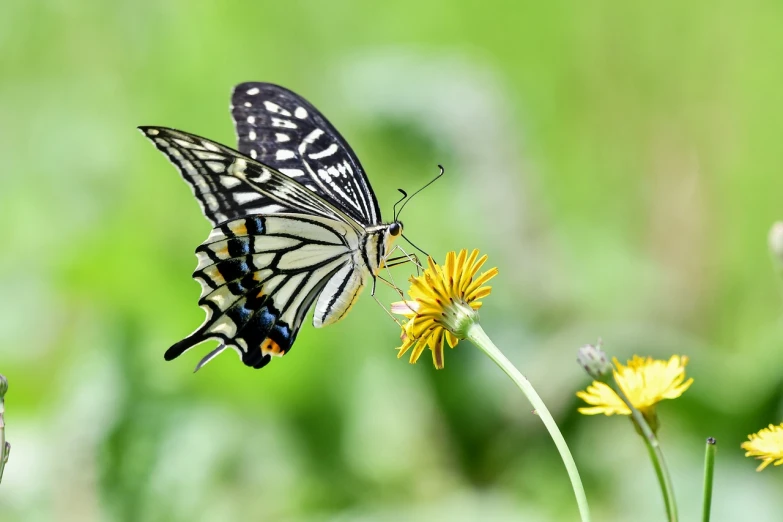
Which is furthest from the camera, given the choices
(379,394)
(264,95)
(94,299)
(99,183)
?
(99,183)

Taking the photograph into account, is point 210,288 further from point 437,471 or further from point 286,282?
point 437,471

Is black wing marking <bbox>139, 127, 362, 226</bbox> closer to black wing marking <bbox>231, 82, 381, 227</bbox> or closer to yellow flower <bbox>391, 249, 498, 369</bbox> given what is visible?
black wing marking <bbox>231, 82, 381, 227</bbox>

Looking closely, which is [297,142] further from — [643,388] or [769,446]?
[769,446]

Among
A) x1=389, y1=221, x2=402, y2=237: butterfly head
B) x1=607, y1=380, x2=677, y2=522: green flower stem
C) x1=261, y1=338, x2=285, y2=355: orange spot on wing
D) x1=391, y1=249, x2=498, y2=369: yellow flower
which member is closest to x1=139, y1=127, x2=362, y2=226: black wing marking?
x1=389, y1=221, x2=402, y2=237: butterfly head

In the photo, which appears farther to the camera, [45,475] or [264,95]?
[45,475]

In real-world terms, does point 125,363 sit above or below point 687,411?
below

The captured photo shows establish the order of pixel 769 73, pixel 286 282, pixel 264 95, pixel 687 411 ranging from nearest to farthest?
pixel 286 282 < pixel 264 95 < pixel 687 411 < pixel 769 73

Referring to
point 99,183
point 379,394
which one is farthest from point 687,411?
point 99,183

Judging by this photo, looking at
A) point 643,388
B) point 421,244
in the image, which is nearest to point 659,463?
point 643,388
